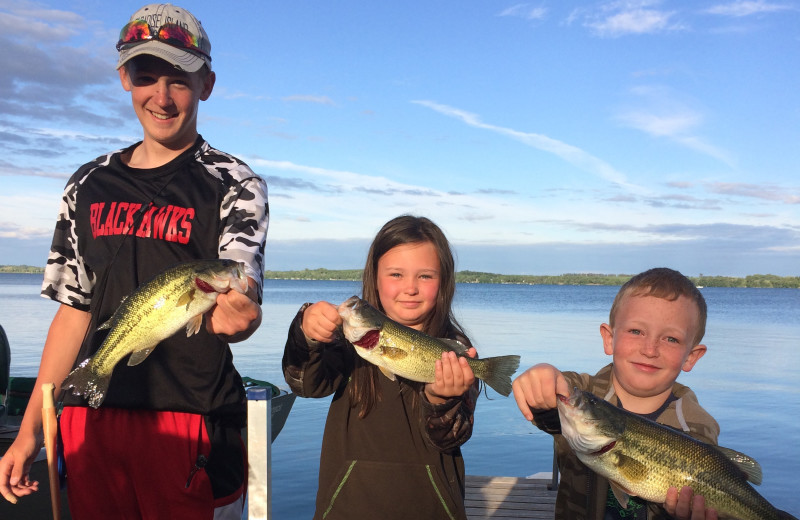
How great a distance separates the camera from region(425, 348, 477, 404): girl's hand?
3.24m

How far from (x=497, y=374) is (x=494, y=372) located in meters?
0.02

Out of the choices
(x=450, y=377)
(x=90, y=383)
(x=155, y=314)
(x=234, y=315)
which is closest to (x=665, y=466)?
(x=450, y=377)

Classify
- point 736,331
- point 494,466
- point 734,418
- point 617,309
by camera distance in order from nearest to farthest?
point 617,309 → point 494,466 → point 734,418 → point 736,331

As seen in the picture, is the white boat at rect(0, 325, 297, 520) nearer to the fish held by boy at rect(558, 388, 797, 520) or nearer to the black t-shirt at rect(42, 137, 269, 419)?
the black t-shirt at rect(42, 137, 269, 419)

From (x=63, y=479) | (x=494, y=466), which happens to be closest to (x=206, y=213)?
(x=63, y=479)

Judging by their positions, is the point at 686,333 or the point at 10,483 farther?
the point at 686,333

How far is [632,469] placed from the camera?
9.12 feet

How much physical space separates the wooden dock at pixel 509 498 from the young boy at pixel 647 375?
4058 millimetres

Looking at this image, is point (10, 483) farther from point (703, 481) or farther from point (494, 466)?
point (494, 466)

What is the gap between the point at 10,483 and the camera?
3.01m

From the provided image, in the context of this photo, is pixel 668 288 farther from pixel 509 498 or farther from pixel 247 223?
pixel 509 498

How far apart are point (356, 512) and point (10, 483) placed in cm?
162

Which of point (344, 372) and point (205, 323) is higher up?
point (205, 323)

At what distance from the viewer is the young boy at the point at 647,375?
3.29m
